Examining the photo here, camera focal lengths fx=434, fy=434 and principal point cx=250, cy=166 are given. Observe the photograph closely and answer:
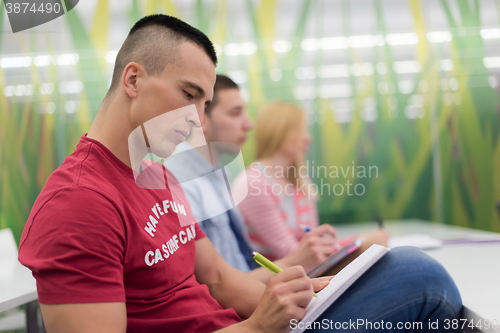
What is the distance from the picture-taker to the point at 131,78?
2.76 ft

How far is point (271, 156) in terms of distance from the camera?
6.23ft

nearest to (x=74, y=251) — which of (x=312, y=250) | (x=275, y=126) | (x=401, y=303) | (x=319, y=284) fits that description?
(x=319, y=284)

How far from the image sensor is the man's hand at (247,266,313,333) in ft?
2.28

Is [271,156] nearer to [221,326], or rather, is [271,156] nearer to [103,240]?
[221,326]

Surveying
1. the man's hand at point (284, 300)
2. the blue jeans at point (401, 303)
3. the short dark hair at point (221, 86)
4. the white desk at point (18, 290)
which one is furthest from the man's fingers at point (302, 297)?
the short dark hair at point (221, 86)

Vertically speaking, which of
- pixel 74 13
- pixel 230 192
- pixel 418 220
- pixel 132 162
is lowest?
pixel 418 220

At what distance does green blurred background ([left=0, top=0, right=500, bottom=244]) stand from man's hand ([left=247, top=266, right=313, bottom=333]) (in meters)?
2.47

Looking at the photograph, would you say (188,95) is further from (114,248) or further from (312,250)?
(312,250)

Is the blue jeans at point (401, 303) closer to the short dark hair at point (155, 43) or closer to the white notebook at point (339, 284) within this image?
the white notebook at point (339, 284)

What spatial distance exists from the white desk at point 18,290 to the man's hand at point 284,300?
67 centimetres

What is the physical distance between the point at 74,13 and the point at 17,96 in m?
0.71

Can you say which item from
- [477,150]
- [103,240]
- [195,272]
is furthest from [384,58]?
[103,240]

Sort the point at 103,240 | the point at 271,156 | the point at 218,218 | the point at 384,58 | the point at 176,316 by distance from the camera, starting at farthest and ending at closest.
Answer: the point at 384,58 → the point at 271,156 → the point at 218,218 → the point at 176,316 → the point at 103,240

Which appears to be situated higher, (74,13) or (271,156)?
(74,13)
